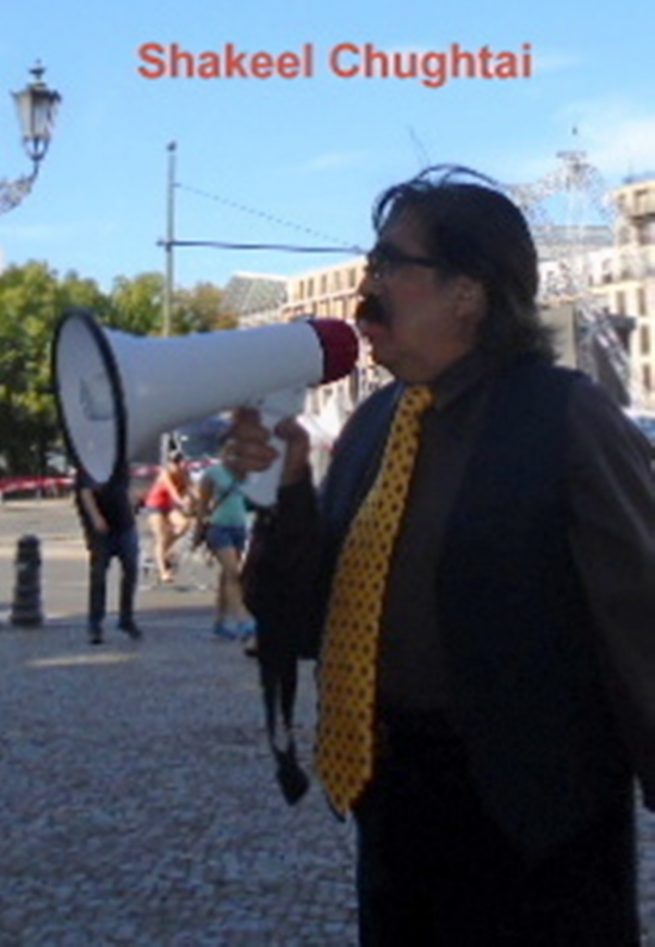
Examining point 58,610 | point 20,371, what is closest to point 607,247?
point 58,610

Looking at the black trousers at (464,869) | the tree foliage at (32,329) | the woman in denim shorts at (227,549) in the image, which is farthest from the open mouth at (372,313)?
the tree foliage at (32,329)

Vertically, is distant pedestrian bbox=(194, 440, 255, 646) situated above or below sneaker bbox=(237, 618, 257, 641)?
above

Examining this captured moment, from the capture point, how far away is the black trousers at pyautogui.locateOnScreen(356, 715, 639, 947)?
2.71 metres

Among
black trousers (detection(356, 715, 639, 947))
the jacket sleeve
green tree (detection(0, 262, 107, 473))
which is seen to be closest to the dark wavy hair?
the jacket sleeve

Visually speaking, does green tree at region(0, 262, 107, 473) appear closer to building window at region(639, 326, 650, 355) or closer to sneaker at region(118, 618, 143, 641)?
building window at region(639, 326, 650, 355)

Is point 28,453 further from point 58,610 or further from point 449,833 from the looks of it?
point 449,833

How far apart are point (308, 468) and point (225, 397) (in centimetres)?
20

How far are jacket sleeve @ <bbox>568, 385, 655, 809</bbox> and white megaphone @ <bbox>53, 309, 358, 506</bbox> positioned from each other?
54cm

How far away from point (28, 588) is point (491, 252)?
13.3 metres

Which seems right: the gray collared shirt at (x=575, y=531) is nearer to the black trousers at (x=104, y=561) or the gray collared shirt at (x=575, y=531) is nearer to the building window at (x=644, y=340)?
the black trousers at (x=104, y=561)

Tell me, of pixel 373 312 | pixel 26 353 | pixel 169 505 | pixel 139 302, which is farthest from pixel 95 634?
pixel 26 353

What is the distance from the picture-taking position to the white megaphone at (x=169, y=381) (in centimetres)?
304

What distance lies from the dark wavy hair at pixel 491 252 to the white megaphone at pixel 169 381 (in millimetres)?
343

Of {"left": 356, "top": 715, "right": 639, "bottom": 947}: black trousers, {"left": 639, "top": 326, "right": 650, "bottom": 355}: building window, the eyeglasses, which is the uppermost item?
{"left": 639, "top": 326, "right": 650, "bottom": 355}: building window
